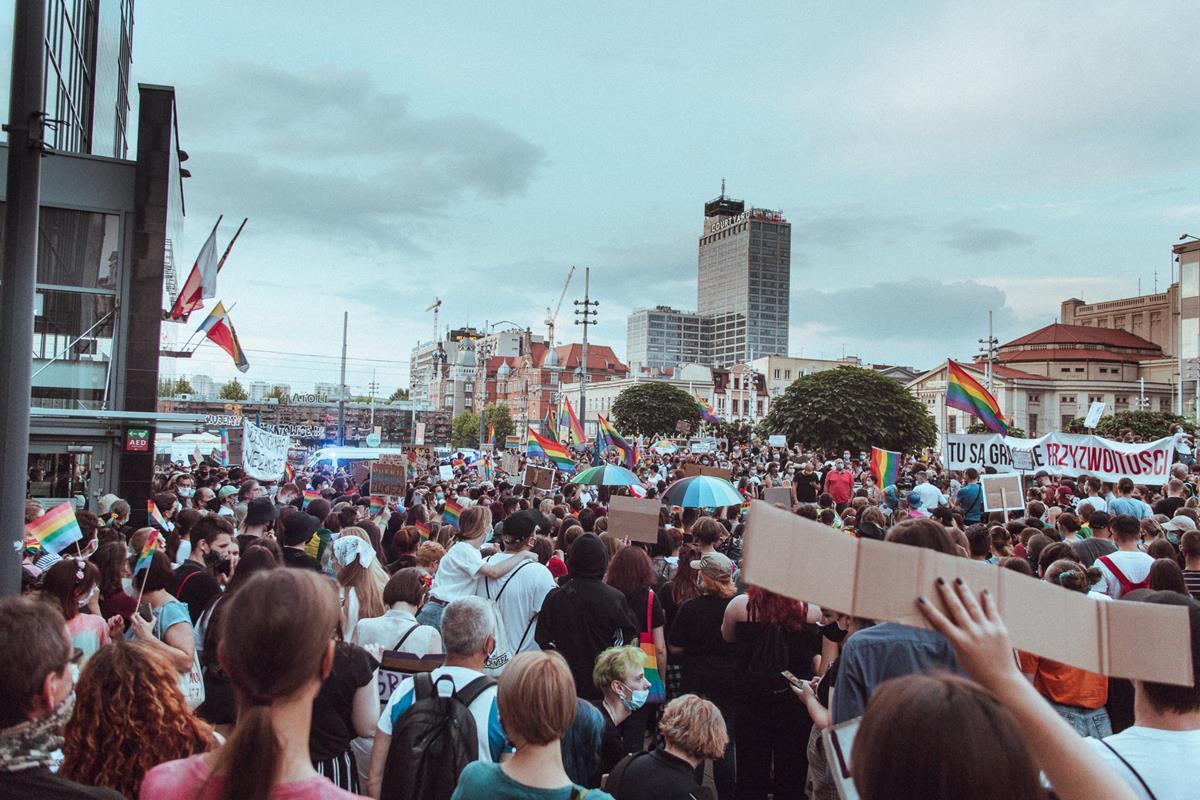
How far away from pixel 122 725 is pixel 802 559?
223 cm

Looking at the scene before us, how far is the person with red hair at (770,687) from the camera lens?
18.2ft

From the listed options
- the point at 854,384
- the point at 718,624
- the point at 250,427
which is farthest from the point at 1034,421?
the point at 718,624

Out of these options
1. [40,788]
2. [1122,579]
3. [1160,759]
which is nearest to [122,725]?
[40,788]

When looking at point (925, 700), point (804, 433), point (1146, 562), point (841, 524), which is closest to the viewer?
point (925, 700)

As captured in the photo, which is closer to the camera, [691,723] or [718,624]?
[691,723]

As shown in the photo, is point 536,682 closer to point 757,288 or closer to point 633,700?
point 633,700

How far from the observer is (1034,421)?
106625mm

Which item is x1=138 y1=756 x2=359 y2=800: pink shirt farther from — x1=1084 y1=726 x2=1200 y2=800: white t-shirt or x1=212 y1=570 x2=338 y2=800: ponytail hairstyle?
x1=1084 y1=726 x2=1200 y2=800: white t-shirt

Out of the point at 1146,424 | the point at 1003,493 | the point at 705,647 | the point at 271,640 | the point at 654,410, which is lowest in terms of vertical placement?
the point at 705,647

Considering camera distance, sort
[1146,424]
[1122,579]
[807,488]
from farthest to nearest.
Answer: [1146,424]
[807,488]
[1122,579]

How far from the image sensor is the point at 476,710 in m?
4.02

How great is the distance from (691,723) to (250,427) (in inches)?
639

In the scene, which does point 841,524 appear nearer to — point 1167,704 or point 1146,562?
point 1146,562

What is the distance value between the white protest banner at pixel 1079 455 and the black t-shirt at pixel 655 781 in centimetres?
1414
